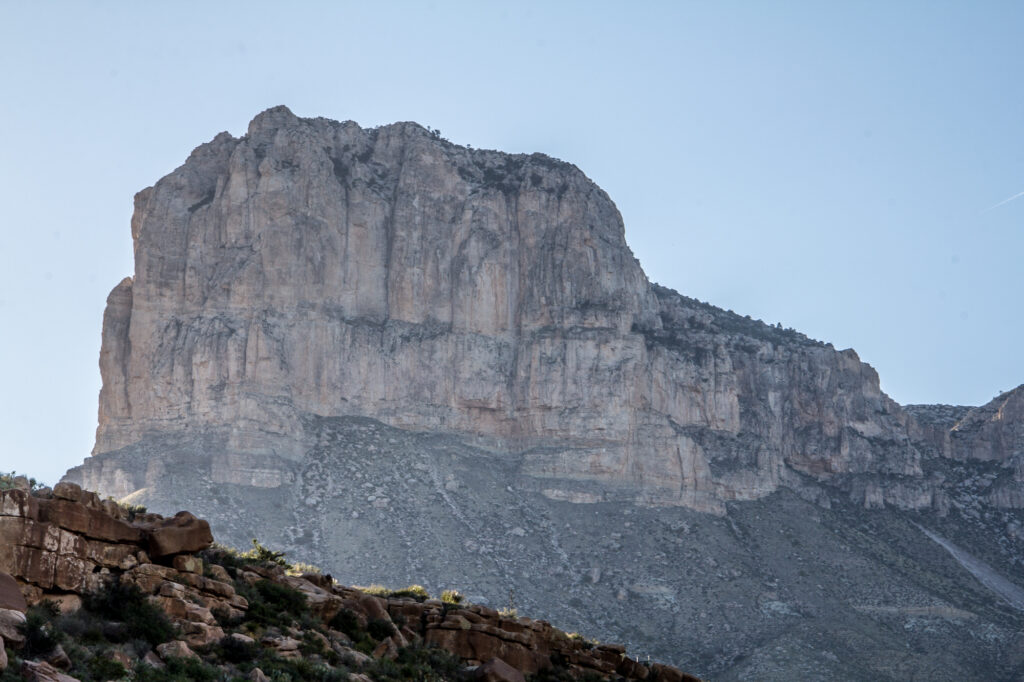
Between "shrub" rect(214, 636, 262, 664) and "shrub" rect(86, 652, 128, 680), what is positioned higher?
"shrub" rect(214, 636, 262, 664)

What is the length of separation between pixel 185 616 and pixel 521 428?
247 ft

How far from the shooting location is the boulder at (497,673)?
101ft

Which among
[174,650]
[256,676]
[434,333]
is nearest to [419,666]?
[256,676]

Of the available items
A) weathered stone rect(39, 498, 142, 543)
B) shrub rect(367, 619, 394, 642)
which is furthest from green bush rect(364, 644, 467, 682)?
weathered stone rect(39, 498, 142, 543)

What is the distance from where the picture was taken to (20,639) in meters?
20.8

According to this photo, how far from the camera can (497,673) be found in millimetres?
30812

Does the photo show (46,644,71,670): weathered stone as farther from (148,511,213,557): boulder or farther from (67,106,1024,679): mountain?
(67,106,1024,679): mountain

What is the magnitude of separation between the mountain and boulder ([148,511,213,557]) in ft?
157

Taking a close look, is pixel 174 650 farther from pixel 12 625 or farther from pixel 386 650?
pixel 386 650

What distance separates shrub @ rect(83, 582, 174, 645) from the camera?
79.2 ft

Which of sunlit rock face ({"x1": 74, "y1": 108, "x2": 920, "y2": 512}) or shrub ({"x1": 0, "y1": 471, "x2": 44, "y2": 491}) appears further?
sunlit rock face ({"x1": 74, "y1": 108, "x2": 920, "y2": 512})

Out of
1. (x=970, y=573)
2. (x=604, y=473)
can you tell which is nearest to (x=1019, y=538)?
(x=970, y=573)

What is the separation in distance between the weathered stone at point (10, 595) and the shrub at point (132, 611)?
228 cm

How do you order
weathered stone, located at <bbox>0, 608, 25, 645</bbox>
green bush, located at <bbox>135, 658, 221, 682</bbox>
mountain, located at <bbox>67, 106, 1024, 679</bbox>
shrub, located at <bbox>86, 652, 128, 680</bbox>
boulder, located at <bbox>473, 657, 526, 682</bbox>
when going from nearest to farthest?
1. weathered stone, located at <bbox>0, 608, 25, 645</bbox>
2. shrub, located at <bbox>86, 652, 128, 680</bbox>
3. green bush, located at <bbox>135, 658, 221, 682</bbox>
4. boulder, located at <bbox>473, 657, 526, 682</bbox>
5. mountain, located at <bbox>67, 106, 1024, 679</bbox>
